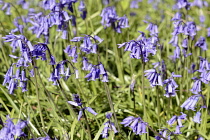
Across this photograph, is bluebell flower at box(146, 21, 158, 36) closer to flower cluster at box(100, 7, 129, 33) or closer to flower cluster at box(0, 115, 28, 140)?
flower cluster at box(100, 7, 129, 33)

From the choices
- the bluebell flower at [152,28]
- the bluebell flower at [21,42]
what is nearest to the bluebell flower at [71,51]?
the bluebell flower at [21,42]

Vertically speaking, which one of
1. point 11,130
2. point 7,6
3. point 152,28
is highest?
point 7,6

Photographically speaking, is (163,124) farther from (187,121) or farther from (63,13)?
(63,13)

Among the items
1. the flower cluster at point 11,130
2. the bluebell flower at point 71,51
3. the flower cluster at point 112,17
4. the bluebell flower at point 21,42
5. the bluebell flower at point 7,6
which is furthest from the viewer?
the bluebell flower at point 7,6

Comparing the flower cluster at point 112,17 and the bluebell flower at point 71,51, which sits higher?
the flower cluster at point 112,17

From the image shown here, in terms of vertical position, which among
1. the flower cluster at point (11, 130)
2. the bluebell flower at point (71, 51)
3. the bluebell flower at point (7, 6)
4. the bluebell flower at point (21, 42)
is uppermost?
the bluebell flower at point (7, 6)

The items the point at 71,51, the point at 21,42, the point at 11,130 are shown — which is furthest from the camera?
the point at 71,51

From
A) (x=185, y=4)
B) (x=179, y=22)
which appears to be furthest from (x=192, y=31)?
(x=185, y=4)

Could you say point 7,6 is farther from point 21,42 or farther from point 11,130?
point 11,130

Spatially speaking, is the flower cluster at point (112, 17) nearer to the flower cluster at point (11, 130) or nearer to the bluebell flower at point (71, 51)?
the bluebell flower at point (71, 51)

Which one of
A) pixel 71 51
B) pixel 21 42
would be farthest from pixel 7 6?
pixel 21 42

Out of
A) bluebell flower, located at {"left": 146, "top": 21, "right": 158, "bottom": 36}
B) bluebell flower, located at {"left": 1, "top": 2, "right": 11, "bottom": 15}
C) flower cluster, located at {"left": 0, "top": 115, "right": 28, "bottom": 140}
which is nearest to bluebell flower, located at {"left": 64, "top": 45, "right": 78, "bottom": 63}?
flower cluster, located at {"left": 0, "top": 115, "right": 28, "bottom": 140}
